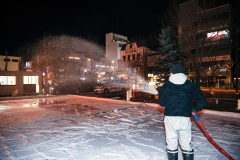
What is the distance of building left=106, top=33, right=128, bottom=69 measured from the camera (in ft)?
178

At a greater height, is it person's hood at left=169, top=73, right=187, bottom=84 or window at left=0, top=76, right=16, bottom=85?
window at left=0, top=76, right=16, bottom=85

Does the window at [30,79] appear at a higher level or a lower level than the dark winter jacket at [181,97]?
higher

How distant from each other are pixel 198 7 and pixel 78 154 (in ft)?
41.6

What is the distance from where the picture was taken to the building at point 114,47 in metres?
54.3

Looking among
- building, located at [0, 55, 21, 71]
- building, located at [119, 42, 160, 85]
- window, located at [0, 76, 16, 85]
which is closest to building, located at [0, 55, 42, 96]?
window, located at [0, 76, 16, 85]

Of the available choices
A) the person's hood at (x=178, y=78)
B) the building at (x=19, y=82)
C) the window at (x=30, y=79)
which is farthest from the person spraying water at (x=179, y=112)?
the window at (x=30, y=79)

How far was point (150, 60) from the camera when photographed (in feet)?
118

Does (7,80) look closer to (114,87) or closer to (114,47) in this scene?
(114,87)

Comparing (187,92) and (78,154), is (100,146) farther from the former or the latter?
(187,92)

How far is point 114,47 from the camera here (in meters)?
55.0

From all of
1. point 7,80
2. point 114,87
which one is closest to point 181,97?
point 7,80

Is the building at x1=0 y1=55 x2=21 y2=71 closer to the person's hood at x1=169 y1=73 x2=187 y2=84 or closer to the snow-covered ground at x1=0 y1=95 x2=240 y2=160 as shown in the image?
the snow-covered ground at x1=0 y1=95 x2=240 y2=160

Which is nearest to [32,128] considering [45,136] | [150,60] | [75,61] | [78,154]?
[45,136]

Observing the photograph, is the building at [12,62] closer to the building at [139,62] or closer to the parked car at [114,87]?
the building at [139,62]
